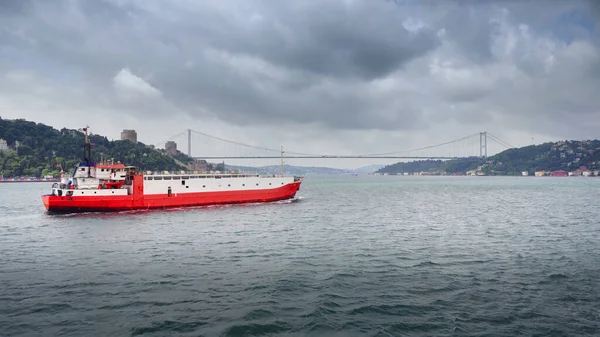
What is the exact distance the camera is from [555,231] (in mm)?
29266

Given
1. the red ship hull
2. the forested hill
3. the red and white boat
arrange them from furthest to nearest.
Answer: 1. the forested hill
2. the red and white boat
3. the red ship hull

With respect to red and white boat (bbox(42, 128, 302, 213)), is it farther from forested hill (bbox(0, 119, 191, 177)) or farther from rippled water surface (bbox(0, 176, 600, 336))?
forested hill (bbox(0, 119, 191, 177))

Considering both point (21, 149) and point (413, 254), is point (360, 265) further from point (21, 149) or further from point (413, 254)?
point (21, 149)

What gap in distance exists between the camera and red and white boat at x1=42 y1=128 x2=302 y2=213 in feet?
139

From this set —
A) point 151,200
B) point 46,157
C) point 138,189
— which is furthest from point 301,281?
point 46,157

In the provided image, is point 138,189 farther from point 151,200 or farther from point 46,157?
point 46,157

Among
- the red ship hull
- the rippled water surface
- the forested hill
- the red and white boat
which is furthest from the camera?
the forested hill

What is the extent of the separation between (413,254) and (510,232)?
1311cm

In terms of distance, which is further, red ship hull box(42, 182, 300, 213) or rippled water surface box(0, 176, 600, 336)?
red ship hull box(42, 182, 300, 213)

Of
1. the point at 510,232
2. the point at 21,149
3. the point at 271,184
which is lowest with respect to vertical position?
the point at 510,232

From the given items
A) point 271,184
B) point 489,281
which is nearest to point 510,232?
point 489,281

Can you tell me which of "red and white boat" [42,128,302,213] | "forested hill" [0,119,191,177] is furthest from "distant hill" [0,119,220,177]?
"red and white boat" [42,128,302,213]

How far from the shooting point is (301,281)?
52.5 feet

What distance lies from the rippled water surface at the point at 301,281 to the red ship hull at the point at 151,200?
10975mm
